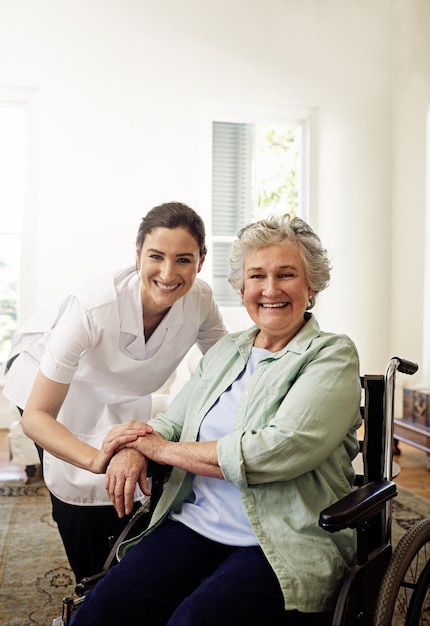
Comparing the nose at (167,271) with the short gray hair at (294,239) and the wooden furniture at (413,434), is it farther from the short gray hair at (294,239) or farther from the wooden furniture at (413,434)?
the wooden furniture at (413,434)

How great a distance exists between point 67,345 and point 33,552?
1.38 m

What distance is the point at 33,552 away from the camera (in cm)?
267

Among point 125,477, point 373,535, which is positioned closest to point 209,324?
point 125,477

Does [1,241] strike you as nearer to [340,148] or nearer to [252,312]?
[340,148]

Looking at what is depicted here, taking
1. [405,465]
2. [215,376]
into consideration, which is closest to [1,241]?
[405,465]

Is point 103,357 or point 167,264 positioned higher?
point 167,264

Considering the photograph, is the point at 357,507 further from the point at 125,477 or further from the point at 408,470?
the point at 408,470

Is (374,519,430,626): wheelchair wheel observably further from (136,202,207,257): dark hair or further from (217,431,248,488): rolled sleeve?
(136,202,207,257): dark hair

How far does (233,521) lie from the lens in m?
1.39

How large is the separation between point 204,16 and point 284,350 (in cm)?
A: 426

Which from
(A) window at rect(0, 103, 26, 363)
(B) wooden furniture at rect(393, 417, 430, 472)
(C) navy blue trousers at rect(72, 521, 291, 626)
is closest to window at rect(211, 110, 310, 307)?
(A) window at rect(0, 103, 26, 363)

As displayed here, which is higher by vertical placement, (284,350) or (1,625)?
(284,350)

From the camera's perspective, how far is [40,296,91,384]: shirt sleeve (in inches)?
65.1

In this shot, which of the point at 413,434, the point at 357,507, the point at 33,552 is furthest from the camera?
the point at 413,434
